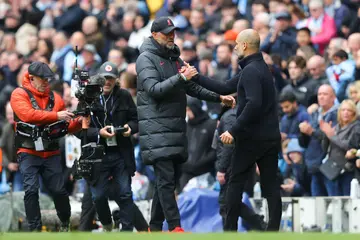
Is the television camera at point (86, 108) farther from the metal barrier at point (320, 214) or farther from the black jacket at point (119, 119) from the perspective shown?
the metal barrier at point (320, 214)

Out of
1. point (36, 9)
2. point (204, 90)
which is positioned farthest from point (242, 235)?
point (36, 9)

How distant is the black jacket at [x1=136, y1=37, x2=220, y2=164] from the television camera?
0.78 metres

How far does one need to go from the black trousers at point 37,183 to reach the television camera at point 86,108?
0.37 meters

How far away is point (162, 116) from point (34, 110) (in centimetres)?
194

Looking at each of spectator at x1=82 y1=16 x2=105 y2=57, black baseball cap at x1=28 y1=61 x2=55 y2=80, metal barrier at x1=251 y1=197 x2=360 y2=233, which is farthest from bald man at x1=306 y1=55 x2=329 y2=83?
spectator at x1=82 y1=16 x2=105 y2=57

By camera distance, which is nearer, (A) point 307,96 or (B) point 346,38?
(A) point 307,96

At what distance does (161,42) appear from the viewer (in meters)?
16.0

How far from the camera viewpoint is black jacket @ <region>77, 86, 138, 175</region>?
17047 mm

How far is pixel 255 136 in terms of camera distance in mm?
15461

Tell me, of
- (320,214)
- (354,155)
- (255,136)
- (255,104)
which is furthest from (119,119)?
(354,155)

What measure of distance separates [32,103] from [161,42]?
208cm

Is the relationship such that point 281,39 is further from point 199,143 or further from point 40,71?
point 40,71

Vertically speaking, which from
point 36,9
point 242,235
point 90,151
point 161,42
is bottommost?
point 242,235

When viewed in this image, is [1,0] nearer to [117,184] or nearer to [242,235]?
[117,184]
